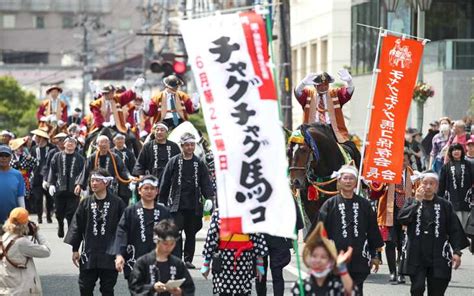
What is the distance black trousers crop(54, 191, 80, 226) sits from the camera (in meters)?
23.4

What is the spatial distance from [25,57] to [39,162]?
88928 mm

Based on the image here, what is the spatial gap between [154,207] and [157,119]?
941 centimetres

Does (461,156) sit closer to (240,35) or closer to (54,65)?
(240,35)

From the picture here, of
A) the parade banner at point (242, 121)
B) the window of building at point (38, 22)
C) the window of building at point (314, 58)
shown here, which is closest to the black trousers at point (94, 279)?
the parade banner at point (242, 121)

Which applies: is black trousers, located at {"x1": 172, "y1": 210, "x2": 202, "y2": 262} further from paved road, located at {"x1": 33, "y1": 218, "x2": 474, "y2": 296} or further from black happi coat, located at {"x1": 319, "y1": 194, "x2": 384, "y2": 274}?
black happi coat, located at {"x1": 319, "y1": 194, "x2": 384, "y2": 274}

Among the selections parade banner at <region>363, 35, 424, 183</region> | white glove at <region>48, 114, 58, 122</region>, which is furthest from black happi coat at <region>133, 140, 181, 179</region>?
white glove at <region>48, 114, 58, 122</region>

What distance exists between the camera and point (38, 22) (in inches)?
4459

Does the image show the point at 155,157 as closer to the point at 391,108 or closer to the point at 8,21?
the point at 391,108

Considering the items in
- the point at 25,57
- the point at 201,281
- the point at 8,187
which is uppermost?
the point at 25,57

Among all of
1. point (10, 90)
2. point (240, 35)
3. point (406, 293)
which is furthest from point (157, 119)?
point (10, 90)

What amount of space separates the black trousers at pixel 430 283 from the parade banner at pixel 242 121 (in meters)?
3.91

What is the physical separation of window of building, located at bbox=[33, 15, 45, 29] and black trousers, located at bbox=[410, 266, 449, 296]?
3943 inches

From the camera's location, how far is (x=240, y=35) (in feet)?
33.4

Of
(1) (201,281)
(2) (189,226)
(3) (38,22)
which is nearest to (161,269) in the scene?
(1) (201,281)
